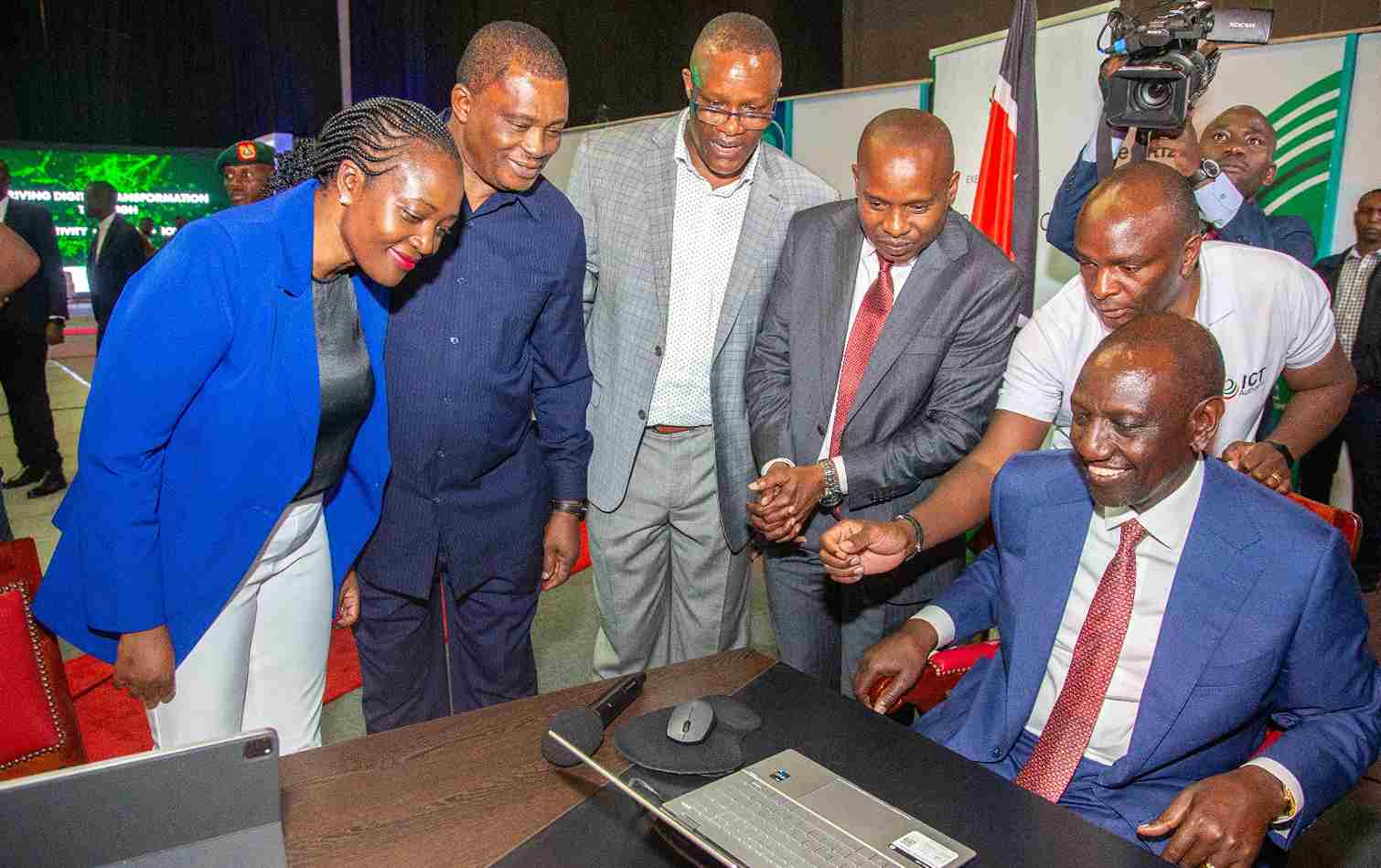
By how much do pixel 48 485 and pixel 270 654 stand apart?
478 cm

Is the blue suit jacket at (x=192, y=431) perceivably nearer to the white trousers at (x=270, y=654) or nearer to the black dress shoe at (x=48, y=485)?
the white trousers at (x=270, y=654)

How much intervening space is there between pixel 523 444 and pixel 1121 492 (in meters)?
1.26

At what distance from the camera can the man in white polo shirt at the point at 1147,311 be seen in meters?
1.90

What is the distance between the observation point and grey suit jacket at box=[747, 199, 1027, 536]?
2174 millimetres

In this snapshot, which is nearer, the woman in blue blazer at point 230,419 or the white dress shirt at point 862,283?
the woman in blue blazer at point 230,419

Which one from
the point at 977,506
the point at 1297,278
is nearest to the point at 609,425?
the point at 977,506

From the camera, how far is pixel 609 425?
243cm

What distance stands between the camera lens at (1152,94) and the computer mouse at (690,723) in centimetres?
211

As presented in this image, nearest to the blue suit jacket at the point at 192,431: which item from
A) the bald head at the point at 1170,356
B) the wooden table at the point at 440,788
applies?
the wooden table at the point at 440,788

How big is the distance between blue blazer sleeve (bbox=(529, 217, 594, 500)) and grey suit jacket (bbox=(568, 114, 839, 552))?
87mm

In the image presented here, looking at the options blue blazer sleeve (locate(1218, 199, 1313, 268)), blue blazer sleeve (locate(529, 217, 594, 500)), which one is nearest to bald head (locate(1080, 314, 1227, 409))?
blue blazer sleeve (locate(529, 217, 594, 500))

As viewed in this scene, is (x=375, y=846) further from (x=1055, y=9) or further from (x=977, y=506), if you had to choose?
(x=1055, y=9)

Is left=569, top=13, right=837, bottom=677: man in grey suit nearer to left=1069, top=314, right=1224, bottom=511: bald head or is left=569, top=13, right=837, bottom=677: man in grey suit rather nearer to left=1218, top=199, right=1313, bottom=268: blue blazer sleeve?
left=1069, top=314, right=1224, bottom=511: bald head

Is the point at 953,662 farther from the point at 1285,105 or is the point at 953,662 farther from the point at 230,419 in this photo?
the point at 1285,105
